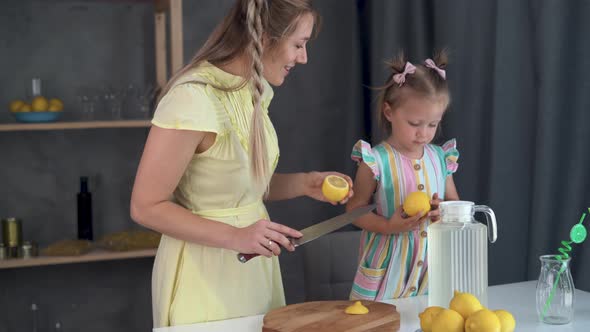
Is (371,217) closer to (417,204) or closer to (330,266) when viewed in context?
(417,204)

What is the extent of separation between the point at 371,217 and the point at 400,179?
135mm

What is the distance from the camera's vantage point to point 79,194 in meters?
3.15

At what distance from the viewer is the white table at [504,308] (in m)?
1.53

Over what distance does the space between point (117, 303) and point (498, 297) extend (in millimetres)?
2047

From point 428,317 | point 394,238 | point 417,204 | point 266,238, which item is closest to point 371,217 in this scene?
point 394,238

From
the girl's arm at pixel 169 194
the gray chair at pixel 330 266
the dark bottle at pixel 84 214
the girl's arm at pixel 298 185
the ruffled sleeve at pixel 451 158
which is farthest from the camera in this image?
the dark bottle at pixel 84 214

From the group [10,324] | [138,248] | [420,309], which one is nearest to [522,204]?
[420,309]

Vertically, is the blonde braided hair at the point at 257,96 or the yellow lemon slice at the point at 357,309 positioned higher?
the blonde braided hair at the point at 257,96

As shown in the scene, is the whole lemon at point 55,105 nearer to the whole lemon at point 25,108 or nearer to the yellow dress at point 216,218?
the whole lemon at point 25,108

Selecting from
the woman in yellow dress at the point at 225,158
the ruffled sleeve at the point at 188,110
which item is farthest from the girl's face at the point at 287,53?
the ruffled sleeve at the point at 188,110

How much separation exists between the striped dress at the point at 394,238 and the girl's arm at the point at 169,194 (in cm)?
61

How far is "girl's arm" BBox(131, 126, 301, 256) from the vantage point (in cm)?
157

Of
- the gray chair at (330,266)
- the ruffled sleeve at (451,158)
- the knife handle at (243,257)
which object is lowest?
the gray chair at (330,266)

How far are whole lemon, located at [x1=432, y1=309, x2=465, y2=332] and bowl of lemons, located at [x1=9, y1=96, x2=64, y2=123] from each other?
2.06 metres
